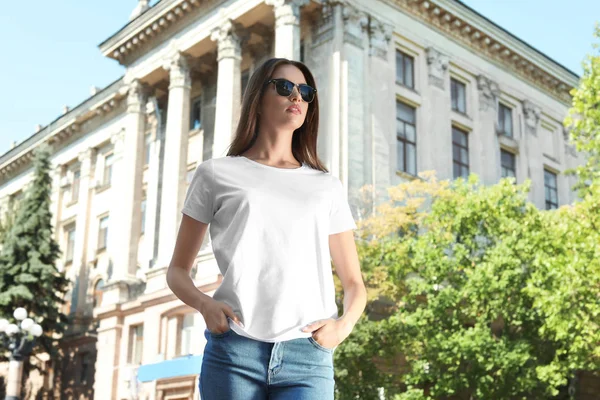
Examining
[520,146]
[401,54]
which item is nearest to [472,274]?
[401,54]

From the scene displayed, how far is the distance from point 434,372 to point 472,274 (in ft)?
8.70

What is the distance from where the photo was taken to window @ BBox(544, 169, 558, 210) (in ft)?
118

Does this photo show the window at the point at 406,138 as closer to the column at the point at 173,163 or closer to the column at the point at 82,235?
the column at the point at 173,163

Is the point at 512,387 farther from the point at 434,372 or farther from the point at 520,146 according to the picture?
the point at 520,146

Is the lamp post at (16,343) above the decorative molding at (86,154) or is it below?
below

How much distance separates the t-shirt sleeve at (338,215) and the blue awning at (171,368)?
22829 millimetres

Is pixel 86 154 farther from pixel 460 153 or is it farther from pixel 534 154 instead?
pixel 534 154

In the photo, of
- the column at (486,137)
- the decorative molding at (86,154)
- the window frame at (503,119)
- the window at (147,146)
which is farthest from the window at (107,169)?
the window frame at (503,119)

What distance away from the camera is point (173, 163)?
30672 mm

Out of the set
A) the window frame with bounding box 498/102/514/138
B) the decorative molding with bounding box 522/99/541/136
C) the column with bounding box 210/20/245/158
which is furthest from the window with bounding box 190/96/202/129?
the decorative molding with bounding box 522/99/541/136

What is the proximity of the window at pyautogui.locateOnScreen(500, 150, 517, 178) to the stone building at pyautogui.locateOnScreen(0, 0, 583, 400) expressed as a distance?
0.28 ft

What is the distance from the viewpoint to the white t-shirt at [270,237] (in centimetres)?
266

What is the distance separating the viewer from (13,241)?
1384 inches

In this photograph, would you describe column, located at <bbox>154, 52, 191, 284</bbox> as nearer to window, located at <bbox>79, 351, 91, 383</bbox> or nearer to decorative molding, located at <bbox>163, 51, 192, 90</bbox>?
decorative molding, located at <bbox>163, 51, 192, 90</bbox>
